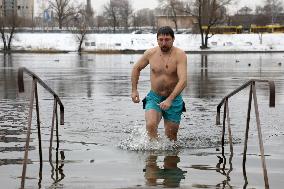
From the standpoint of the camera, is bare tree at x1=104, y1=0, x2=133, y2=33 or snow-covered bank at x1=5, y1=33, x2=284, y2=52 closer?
snow-covered bank at x1=5, y1=33, x2=284, y2=52

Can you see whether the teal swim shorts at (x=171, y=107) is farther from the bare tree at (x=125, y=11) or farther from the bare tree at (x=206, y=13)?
the bare tree at (x=125, y=11)

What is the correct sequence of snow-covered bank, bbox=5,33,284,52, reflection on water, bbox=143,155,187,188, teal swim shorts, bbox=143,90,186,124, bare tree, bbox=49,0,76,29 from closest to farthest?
1. reflection on water, bbox=143,155,187,188
2. teal swim shorts, bbox=143,90,186,124
3. snow-covered bank, bbox=5,33,284,52
4. bare tree, bbox=49,0,76,29

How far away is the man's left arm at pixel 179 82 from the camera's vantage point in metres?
9.20

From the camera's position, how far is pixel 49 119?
13891 millimetres

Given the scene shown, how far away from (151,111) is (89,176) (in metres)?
2.03

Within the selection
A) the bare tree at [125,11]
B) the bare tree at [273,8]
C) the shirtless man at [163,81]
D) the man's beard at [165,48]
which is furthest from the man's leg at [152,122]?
the bare tree at [273,8]

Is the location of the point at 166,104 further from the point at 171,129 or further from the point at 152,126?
the point at 171,129

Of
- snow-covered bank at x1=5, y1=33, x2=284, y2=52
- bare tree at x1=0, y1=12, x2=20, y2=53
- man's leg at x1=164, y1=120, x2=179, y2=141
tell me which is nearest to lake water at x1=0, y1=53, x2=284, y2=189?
man's leg at x1=164, y1=120, x2=179, y2=141

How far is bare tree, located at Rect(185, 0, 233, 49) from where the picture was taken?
90.9m

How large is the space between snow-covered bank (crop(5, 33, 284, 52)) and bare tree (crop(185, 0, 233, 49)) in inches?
69.7

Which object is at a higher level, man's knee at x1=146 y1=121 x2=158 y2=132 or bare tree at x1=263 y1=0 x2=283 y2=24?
bare tree at x1=263 y1=0 x2=283 y2=24

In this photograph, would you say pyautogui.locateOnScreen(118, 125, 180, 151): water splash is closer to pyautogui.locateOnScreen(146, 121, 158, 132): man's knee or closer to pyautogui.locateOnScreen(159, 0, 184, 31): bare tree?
pyautogui.locateOnScreen(146, 121, 158, 132): man's knee

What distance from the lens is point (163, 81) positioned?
9789 millimetres

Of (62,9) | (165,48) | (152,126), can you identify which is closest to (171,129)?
(152,126)
